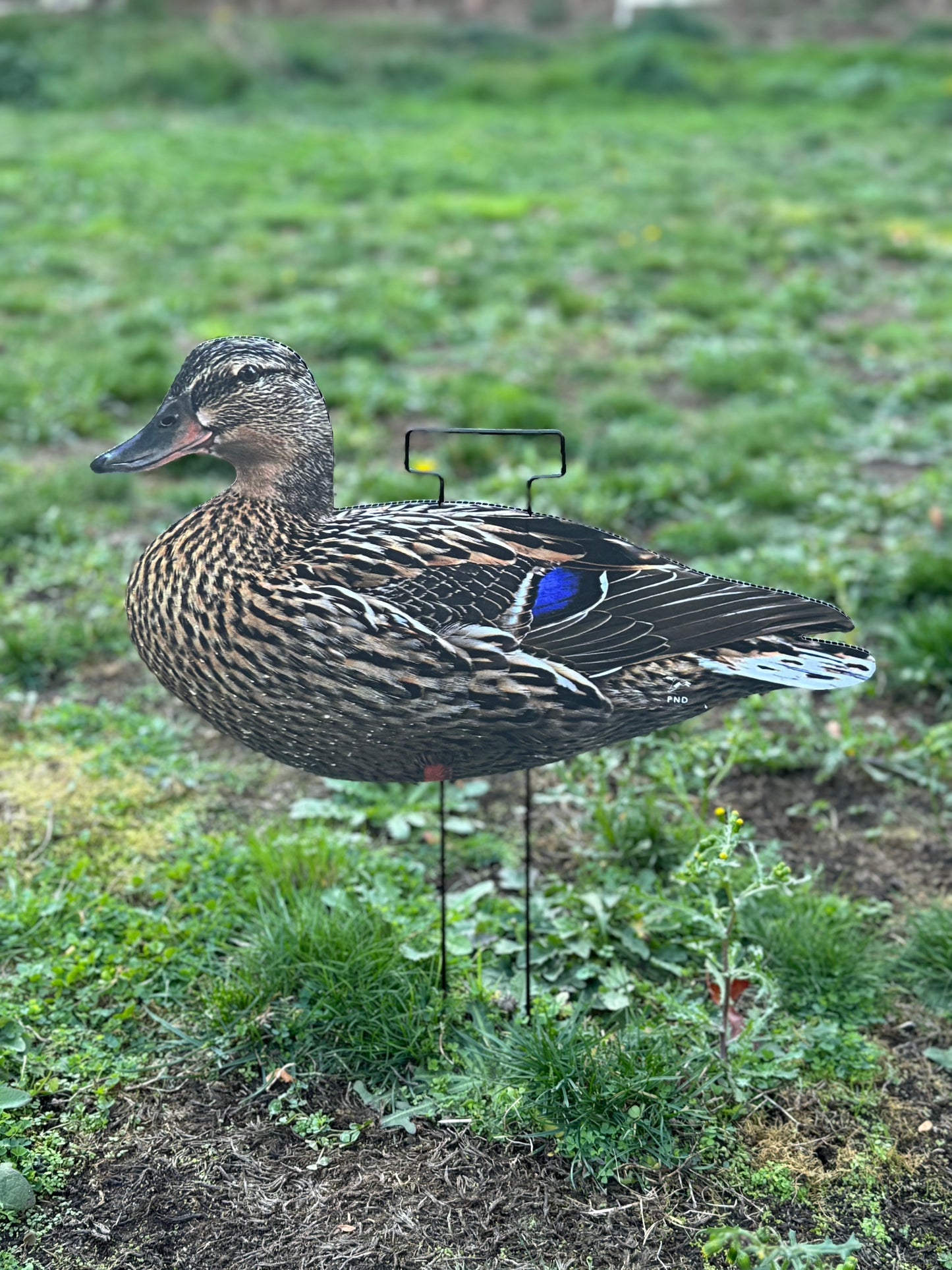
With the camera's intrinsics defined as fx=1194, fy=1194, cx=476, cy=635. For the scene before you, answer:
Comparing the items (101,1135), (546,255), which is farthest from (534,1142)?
(546,255)

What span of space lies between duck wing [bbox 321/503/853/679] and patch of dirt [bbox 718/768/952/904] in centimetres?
108

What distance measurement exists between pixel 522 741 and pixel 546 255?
635 cm

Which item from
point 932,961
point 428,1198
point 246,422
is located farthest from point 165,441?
point 932,961

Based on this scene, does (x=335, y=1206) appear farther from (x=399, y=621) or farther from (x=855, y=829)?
(x=855, y=829)

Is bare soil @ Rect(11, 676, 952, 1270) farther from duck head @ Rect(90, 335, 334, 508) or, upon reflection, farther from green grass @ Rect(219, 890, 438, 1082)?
duck head @ Rect(90, 335, 334, 508)

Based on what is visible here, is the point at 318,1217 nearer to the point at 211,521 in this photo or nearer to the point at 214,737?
the point at 211,521

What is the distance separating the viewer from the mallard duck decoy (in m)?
2.36

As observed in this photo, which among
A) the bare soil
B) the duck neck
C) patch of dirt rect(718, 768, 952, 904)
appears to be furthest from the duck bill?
patch of dirt rect(718, 768, 952, 904)

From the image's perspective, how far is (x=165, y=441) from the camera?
100 inches

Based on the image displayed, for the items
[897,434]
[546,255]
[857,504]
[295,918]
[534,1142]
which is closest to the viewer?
[534,1142]

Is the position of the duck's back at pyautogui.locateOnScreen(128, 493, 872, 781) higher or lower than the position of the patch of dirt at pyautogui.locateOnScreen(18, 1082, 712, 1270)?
higher

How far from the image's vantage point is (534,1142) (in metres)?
2.50

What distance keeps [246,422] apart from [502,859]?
57.6 inches

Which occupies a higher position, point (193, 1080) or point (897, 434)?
point (897, 434)
